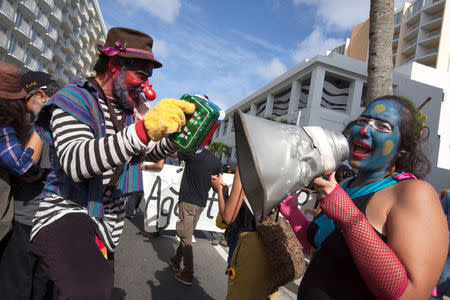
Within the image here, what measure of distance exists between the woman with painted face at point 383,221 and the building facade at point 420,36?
49.7 metres

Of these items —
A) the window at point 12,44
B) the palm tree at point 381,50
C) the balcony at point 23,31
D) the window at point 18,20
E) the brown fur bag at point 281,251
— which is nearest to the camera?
the brown fur bag at point 281,251

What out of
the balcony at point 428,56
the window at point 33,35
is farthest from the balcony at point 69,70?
the balcony at point 428,56

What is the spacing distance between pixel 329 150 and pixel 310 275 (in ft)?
2.12

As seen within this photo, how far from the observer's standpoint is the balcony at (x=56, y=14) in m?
42.8

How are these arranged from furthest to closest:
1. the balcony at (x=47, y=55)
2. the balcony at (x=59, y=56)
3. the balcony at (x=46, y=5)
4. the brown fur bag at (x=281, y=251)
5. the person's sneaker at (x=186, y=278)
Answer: the balcony at (x=59, y=56) < the balcony at (x=47, y=55) < the balcony at (x=46, y=5) < the person's sneaker at (x=186, y=278) < the brown fur bag at (x=281, y=251)

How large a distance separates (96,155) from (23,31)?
4505 centimetres

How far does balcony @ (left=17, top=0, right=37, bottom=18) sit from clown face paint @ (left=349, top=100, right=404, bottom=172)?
44277 mm

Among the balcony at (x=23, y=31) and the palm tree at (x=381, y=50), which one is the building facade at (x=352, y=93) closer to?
the palm tree at (x=381, y=50)

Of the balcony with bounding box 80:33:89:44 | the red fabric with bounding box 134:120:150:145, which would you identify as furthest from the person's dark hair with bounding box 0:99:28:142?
the balcony with bounding box 80:33:89:44

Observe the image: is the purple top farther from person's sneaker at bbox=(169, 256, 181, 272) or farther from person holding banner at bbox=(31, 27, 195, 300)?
person's sneaker at bbox=(169, 256, 181, 272)

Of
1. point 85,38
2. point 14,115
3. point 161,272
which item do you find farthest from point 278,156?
point 85,38

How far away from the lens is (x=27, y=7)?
3528 centimetres

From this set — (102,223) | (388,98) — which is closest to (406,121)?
(388,98)

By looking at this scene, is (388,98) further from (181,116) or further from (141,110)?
(141,110)
